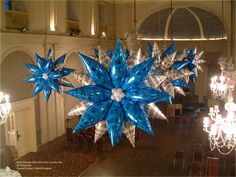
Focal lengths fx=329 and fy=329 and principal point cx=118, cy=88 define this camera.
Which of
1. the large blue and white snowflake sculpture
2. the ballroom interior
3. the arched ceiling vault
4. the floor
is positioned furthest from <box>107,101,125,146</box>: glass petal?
the arched ceiling vault

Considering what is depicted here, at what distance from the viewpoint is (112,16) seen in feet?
51.4

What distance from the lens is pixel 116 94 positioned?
2.22m

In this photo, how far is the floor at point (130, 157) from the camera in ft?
30.8

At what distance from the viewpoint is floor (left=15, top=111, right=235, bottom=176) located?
30.8ft

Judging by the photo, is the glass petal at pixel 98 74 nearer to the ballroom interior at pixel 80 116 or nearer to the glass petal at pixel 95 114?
the glass petal at pixel 95 114

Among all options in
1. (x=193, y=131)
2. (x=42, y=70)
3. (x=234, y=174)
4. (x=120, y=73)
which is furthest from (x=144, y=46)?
(x=120, y=73)

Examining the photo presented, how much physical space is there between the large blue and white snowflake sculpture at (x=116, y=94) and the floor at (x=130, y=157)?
7.35 m

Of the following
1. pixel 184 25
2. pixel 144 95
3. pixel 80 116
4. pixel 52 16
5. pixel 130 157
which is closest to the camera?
pixel 144 95

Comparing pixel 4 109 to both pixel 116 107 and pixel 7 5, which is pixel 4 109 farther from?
pixel 116 107

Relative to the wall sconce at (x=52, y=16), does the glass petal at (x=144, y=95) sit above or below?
below

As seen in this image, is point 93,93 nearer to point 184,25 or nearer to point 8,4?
point 8,4

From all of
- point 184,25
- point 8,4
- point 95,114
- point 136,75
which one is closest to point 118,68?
point 136,75

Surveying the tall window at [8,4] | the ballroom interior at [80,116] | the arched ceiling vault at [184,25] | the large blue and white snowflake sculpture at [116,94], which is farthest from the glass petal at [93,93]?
the arched ceiling vault at [184,25]

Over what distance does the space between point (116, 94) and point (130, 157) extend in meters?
8.65
